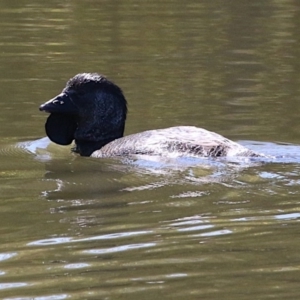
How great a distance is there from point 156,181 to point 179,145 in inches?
42.1

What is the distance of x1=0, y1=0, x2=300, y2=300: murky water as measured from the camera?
622 cm

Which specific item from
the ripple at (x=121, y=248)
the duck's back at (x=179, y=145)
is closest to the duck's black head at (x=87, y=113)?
the duck's back at (x=179, y=145)

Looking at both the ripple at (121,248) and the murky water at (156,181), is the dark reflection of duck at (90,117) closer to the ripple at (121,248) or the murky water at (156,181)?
the murky water at (156,181)

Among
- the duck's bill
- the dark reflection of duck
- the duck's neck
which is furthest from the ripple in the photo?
the duck's bill

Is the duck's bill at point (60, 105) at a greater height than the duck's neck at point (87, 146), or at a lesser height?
greater

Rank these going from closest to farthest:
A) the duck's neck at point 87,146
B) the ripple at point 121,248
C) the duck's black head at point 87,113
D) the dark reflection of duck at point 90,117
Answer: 1. the ripple at point 121,248
2. the dark reflection of duck at point 90,117
3. the duck's neck at point 87,146
4. the duck's black head at point 87,113

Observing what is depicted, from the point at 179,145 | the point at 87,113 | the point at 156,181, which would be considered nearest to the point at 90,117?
the point at 87,113

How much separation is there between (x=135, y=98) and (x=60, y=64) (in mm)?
2779

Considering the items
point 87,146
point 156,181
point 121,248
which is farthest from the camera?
point 87,146

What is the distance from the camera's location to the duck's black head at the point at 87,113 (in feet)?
38.6

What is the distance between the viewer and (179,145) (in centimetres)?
1023

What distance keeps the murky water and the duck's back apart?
0.19 m

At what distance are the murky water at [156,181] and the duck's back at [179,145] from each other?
0.19 meters

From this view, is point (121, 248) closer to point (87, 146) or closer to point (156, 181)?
point (156, 181)
